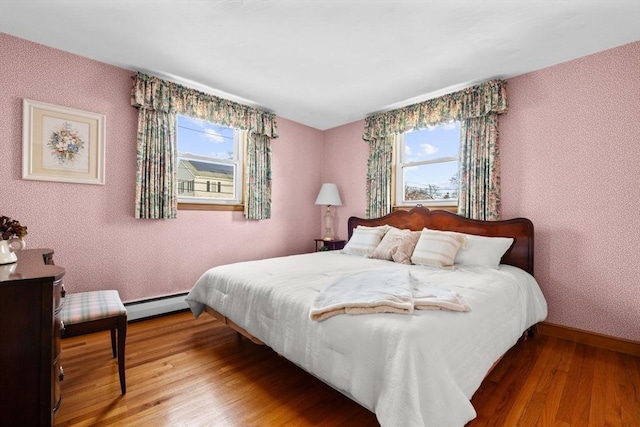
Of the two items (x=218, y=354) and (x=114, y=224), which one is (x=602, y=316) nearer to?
(x=218, y=354)

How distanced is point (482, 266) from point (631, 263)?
1064 mm

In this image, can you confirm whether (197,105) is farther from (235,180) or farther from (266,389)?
(266,389)

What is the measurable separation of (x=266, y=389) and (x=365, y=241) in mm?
1985

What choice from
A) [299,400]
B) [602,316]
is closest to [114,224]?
[299,400]

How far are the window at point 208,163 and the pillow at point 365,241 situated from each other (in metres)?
1.58

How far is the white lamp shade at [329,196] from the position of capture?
14.0 ft

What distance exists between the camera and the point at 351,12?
6.50 feet

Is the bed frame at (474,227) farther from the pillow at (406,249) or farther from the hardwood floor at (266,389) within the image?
the pillow at (406,249)

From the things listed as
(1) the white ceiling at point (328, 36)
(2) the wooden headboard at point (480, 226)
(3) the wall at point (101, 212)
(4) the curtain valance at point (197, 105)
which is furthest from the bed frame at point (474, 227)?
(4) the curtain valance at point (197, 105)

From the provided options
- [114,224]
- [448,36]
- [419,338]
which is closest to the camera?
[419,338]

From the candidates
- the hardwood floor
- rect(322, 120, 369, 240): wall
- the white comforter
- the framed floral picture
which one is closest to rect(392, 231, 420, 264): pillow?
the white comforter

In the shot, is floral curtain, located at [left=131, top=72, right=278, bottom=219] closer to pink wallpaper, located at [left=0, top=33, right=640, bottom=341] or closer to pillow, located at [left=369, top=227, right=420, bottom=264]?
pink wallpaper, located at [left=0, top=33, right=640, bottom=341]

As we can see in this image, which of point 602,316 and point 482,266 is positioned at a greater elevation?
point 482,266

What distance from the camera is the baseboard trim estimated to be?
2.29 metres
